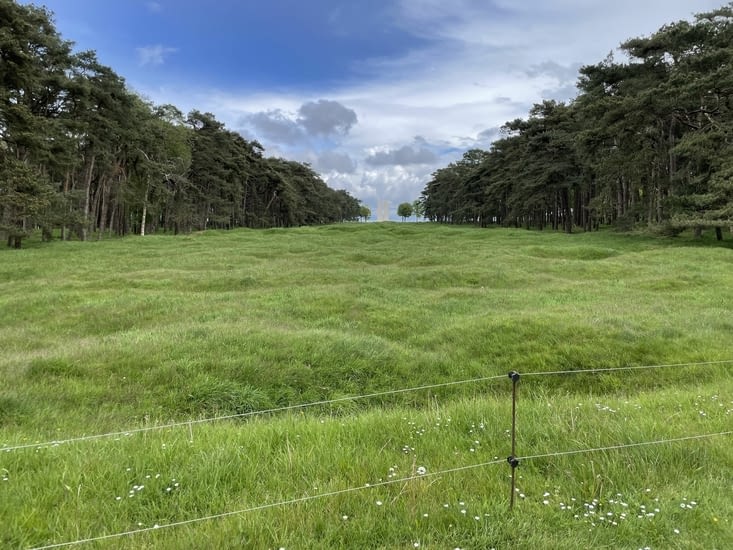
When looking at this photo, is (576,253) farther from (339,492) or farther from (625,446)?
(339,492)

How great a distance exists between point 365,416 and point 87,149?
141 feet

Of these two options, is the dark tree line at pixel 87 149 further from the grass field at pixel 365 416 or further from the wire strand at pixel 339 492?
the wire strand at pixel 339 492

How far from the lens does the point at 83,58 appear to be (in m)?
33.4

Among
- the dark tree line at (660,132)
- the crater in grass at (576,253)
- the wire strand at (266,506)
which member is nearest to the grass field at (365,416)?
the wire strand at (266,506)

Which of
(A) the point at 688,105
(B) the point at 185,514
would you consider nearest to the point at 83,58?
(B) the point at 185,514

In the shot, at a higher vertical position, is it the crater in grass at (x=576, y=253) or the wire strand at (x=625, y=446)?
the crater in grass at (x=576, y=253)

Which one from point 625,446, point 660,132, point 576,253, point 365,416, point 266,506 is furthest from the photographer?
point 660,132

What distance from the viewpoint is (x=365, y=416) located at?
4.83 m

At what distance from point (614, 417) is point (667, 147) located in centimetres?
3785

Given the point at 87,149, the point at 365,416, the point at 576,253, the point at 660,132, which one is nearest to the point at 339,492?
the point at 365,416

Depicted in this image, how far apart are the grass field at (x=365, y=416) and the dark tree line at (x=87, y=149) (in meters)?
16.5

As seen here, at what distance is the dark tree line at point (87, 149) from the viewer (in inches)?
985

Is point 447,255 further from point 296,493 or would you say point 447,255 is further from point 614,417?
point 296,493

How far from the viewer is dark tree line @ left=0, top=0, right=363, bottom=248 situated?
82.1ft
